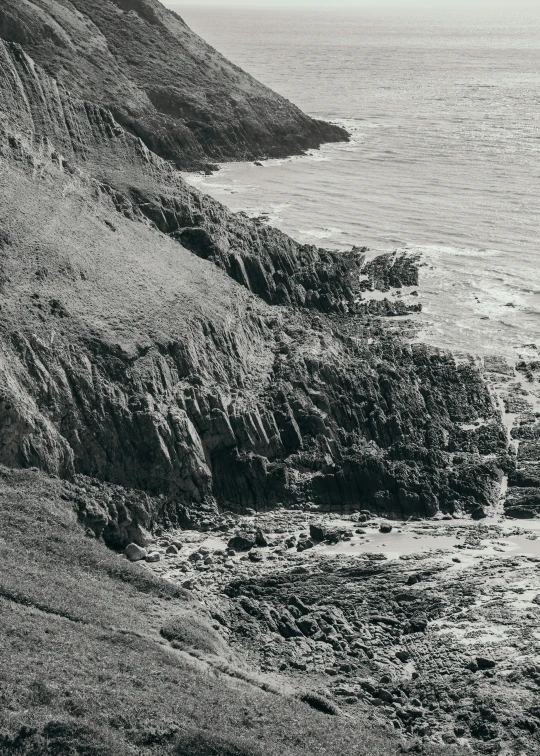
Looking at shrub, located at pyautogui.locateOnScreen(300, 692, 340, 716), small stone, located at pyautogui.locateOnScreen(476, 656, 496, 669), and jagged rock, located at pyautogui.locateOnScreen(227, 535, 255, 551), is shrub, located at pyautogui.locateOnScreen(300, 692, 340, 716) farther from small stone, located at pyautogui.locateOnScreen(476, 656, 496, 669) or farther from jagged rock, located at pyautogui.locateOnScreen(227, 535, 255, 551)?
jagged rock, located at pyautogui.locateOnScreen(227, 535, 255, 551)

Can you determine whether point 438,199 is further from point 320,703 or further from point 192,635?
point 320,703

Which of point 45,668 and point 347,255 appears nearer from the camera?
point 45,668

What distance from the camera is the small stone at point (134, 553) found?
141 feet

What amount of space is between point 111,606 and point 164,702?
6.26 metres

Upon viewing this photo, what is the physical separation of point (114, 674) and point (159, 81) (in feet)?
308

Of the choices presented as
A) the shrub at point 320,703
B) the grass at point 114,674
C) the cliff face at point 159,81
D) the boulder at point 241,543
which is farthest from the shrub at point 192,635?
the cliff face at point 159,81

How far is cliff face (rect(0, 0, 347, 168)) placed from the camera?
4242 inches

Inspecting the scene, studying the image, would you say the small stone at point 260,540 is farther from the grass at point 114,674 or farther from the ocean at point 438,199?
the ocean at point 438,199

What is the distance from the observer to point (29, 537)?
4050 cm

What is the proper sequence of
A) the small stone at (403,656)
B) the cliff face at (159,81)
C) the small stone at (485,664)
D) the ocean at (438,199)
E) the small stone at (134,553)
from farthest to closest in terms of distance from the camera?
1. the cliff face at (159,81)
2. the ocean at (438,199)
3. the small stone at (134,553)
4. the small stone at (403,656)
5. the small stone at (485,664)

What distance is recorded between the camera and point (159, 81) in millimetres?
117438

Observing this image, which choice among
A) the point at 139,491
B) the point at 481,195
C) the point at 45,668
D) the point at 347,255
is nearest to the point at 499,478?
the point at 139,491

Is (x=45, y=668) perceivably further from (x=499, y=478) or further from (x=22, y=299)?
(x=499, y=478)

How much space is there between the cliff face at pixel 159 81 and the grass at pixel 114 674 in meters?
72.6
